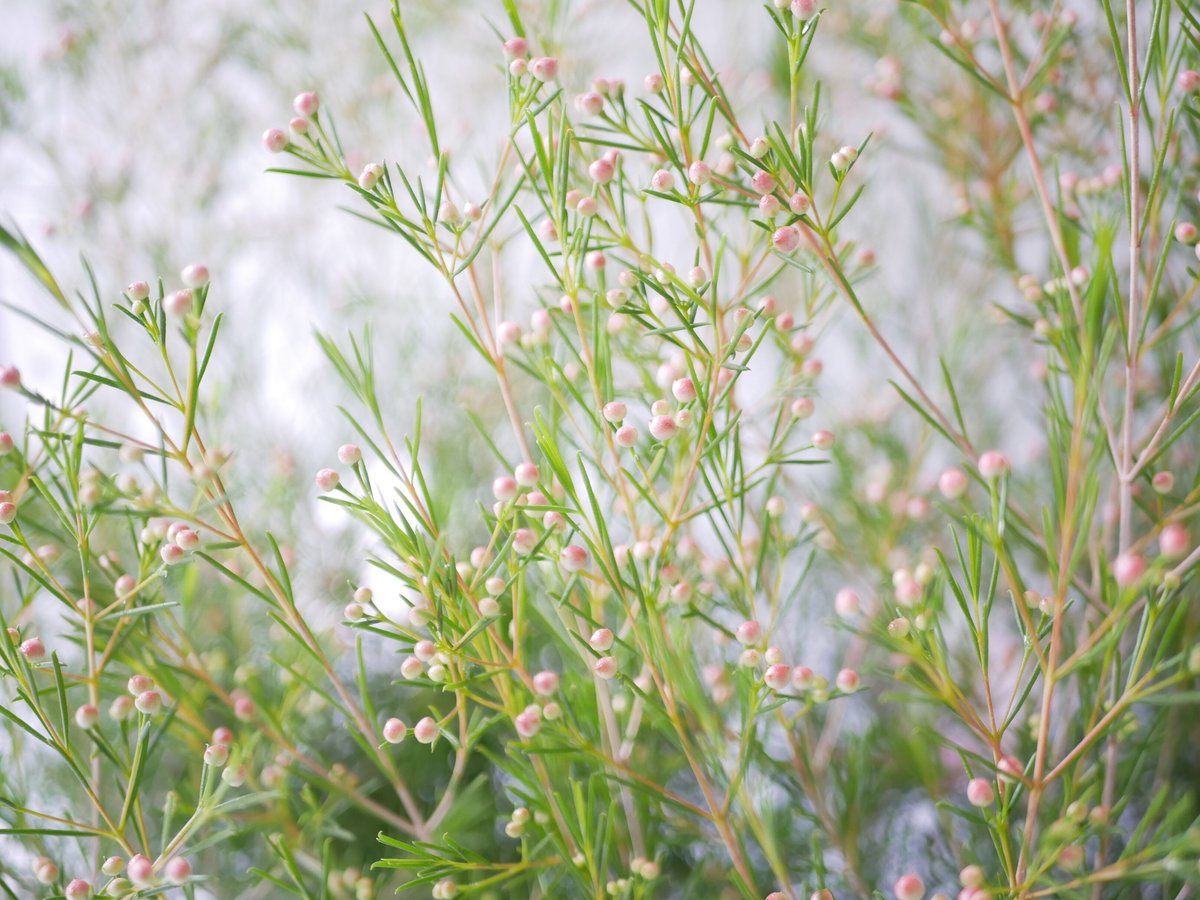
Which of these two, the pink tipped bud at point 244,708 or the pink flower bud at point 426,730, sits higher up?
the pink tipped bud at point 244,708

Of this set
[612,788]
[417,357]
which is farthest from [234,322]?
[612,788]

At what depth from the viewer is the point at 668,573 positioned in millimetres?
349

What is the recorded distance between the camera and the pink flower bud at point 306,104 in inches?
12.3

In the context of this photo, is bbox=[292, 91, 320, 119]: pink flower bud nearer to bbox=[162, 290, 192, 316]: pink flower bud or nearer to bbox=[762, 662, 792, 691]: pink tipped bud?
bbox=[162, 290, 192, 316]: pink flower bud

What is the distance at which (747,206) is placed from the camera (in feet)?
1.12

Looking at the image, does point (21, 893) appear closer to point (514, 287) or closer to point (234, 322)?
point (234, 322)

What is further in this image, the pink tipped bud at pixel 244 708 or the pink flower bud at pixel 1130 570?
the pink tipped bud at pixel 244 708

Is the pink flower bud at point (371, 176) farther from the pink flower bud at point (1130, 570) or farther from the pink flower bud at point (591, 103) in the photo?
the pink flower bud at point (1130, 570)

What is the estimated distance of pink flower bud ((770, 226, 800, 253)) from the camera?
0.30 m

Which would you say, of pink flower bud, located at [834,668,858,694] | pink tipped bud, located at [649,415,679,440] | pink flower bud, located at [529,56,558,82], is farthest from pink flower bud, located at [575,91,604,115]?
pink flower bud, located at [834,668,858,694]

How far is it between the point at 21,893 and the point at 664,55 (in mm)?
572

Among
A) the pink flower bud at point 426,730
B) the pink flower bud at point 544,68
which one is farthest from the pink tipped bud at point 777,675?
the pink flower bud at point 544,68

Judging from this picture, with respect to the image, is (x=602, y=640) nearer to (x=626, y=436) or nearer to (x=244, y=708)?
(x=626, y=436)

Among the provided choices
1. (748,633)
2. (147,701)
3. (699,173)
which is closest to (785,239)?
(699,173)
